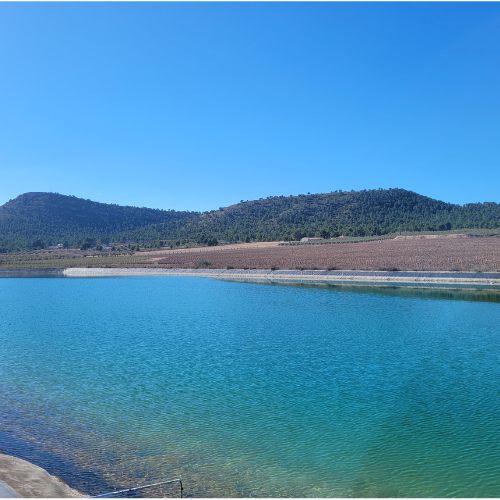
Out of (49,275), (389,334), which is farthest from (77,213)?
(389,334)

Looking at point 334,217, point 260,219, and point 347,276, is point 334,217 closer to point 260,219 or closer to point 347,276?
point 260,219

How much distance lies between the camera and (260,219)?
123 meters

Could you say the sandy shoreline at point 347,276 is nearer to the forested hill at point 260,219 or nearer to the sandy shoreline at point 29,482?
the sandy shoreline at point 29,482

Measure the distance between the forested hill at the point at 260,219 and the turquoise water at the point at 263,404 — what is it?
248ft

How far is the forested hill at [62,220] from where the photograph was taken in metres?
115

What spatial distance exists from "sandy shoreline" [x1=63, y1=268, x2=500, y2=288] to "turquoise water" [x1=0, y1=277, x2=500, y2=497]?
11751mm

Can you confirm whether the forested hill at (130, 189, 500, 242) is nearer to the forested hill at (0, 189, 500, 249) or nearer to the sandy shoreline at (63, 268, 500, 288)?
the forested hill at (0, 189, 500, 249)

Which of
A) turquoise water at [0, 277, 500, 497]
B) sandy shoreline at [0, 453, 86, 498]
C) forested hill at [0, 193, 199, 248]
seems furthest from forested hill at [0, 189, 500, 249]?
sandy shoreline at [0, 453, 86, 498]

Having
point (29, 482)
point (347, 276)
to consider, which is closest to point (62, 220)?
point (347, 276)

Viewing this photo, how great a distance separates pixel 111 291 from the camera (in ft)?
119

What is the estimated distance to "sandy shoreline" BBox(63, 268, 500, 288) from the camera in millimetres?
32000

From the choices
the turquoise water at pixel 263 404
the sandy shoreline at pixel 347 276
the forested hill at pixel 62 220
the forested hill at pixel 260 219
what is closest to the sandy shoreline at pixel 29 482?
the turquoise water at pixel 263 404

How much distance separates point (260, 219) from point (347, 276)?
86.0 meters

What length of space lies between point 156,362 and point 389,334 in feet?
28.9
